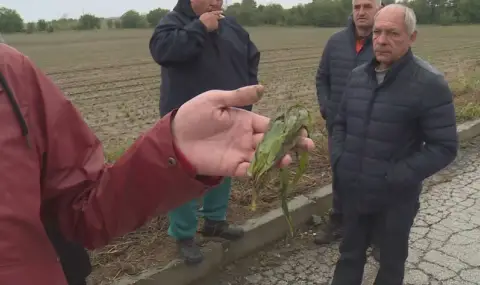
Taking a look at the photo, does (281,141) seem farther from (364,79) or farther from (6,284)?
(364,79)

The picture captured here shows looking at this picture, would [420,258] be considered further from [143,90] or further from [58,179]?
[143,90]

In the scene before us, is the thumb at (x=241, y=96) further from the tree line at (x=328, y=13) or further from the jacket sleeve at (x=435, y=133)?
the tree line at (x=328, y=13)

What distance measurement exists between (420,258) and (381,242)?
0.88m

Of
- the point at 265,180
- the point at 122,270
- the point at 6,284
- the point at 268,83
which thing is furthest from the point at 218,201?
the point at 268,83

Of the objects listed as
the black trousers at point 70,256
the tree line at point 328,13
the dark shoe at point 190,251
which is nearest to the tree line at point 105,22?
the tree line at point 328,13

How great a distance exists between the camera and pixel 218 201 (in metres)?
3.77

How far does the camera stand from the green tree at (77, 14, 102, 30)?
46281mm

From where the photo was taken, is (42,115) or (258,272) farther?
(258,272)

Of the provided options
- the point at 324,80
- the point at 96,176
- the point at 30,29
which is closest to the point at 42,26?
the point at 30,29

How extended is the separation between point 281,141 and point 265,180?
0.59 ft

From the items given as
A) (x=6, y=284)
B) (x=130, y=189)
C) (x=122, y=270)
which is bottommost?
(x=122, y=270)

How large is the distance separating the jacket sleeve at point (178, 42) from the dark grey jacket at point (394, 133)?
1017 millimetres

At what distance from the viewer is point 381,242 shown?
3.07 metres

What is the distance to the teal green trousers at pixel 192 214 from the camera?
3.45 m
